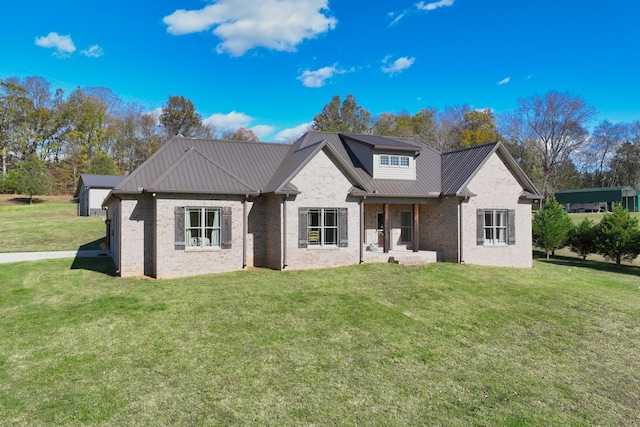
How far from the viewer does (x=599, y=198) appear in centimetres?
5544

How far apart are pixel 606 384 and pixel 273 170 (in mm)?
15387

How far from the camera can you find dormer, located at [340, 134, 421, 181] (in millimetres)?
19875

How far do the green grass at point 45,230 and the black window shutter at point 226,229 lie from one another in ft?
44.4

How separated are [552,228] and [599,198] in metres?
36.2

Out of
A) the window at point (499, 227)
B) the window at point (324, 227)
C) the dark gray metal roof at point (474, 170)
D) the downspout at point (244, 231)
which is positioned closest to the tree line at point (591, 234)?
the dark gray metal roof at point (474, 170)

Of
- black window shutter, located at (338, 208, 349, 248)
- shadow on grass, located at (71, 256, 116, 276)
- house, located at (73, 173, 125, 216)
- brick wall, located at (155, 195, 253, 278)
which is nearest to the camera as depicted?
brick wall, located at (155, 195, 253, 278)

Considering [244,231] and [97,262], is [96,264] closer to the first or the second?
[97,262]

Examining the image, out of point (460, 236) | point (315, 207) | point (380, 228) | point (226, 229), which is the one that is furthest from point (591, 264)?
point (226, 229)

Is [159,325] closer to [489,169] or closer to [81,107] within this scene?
[489,169]

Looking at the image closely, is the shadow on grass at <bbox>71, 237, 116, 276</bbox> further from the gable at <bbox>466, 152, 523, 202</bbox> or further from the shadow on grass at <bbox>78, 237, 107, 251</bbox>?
the gable at <bbox>466, 152, 523, 202</bbox>

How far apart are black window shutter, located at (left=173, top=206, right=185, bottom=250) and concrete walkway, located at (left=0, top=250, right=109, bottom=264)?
902 cm

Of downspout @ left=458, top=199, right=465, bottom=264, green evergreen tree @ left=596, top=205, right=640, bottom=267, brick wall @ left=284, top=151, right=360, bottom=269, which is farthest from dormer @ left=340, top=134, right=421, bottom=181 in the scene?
green evergreen tree @ left=596, top=205, right=640, bottom=267

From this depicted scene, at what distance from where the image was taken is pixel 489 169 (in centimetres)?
1966

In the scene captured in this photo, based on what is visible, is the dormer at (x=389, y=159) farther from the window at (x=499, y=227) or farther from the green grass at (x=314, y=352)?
the green grass at (x=314, y=352)
